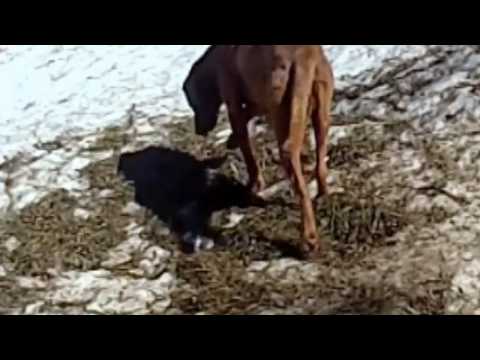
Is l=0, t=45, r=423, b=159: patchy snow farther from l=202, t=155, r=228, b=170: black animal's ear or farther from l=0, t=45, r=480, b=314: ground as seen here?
l=202, t=155, r=228, b=170: black animal's ear

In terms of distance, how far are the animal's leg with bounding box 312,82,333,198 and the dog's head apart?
0.74 m

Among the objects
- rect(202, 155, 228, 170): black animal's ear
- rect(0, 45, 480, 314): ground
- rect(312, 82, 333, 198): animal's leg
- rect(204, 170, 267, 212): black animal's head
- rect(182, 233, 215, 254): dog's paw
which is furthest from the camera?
rect(202, 155, 228, 170): black animal's ear

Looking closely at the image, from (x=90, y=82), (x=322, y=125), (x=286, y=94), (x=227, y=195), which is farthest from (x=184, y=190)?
(x=90, y=82)

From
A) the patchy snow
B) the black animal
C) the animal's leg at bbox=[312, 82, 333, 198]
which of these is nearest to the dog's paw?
the black animal

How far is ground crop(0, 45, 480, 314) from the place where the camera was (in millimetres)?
5547

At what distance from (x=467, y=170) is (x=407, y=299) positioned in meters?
1.32

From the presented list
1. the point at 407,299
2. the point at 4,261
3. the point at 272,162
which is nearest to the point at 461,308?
the point at 407,299

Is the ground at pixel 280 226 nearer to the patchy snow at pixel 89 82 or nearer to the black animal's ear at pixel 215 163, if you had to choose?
the black animal's ear at pixel 215 163

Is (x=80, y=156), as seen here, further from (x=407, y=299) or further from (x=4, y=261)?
(x=407, y=299)

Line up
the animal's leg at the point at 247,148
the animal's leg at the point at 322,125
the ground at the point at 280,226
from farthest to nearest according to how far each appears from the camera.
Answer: the animal's leg at the point at 247,148
the animal's leg at the point at 322,125
the ground at the point at 280,226

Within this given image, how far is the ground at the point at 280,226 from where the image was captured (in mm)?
5547

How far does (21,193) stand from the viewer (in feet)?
22.2

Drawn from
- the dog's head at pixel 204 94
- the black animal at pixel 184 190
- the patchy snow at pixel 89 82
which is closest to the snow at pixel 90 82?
the patchy snow at pixel 89 82

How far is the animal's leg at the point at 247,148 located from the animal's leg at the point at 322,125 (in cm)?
40
